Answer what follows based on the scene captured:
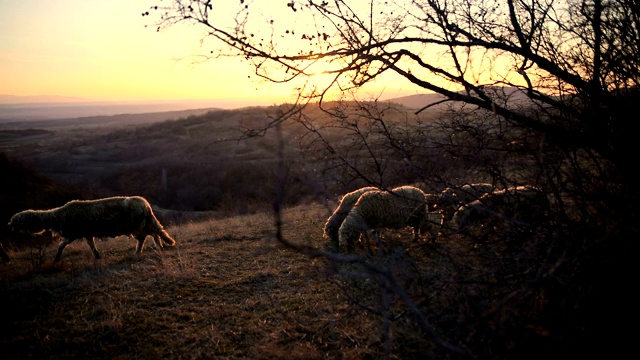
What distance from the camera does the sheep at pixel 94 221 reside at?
31.2ft

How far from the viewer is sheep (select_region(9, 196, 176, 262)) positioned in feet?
31.2

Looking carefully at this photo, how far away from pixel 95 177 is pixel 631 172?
152 feet

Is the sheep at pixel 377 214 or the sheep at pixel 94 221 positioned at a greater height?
the sheep at pixel 377 214

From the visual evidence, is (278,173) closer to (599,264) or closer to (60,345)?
(599,264)

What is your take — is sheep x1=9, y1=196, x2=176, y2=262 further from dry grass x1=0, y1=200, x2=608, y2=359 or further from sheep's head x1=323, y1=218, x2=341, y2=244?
sheep's head x1=323, y1=218, x2=341, y2=244

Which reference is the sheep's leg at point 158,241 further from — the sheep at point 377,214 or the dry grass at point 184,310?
the sheep at point 377,214

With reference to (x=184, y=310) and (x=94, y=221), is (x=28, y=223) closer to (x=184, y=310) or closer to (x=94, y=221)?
(x=94, y=221)

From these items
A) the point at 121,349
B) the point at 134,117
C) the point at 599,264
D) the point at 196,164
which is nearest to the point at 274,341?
the point at 121,349

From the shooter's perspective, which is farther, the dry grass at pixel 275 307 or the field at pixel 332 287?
the dry grass at pixel 275 307

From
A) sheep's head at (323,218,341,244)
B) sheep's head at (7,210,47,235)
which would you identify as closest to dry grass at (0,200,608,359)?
sheep's head at (323,218,341,244)

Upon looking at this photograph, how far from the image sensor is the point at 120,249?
34.6 feet

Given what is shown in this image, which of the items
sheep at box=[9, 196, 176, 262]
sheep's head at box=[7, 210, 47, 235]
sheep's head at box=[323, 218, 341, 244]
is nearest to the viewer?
sheep's head at box=[323, 218, 341, 244]

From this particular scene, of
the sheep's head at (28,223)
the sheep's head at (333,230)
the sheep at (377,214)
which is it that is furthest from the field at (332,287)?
the sheep's head at (28,223)

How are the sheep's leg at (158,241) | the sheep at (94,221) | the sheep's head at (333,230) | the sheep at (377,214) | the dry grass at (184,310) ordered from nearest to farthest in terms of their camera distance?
1. the dry grass at (184,310)
2. the sheep at (377,214)
3. the sheep's head at (333,230)
4. the sheep at (94,221)
5. the sheep's leg at (158,241)
